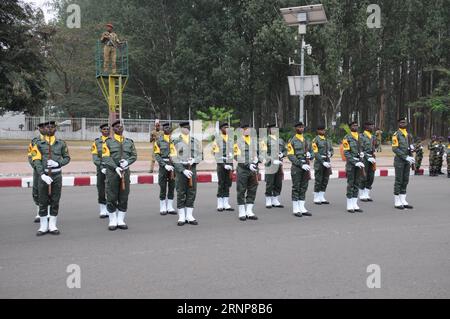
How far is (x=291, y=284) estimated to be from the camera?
205 inches

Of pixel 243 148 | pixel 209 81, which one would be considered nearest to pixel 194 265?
pixel 243 148

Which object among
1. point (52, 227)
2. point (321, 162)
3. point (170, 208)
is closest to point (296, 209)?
point (321, 162)

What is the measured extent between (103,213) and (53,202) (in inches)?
62.7

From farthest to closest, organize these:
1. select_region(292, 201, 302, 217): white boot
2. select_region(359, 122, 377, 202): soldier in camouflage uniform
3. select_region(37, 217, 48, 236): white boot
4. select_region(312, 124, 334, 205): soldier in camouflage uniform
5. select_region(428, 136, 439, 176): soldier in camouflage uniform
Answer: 1. select_region(428, 136, 439, 176): soldier in camouflage uniform
2. select_region(312, 124, 334, 205): soldier in camouflage uniform
3. select_region(359, 122, 377, 202): soldier in camouflage uniform
4. select_region(292, 201, 302, 217): white boot
5. select_region(37, 217, 48, 236): white boot

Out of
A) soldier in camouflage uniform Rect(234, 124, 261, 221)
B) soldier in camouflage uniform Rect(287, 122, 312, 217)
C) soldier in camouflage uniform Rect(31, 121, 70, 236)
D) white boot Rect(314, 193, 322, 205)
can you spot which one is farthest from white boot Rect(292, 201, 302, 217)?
soldier in camouflage uniform Rect(31, 121, 70, 236)

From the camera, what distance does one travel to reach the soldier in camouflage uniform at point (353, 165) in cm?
1020

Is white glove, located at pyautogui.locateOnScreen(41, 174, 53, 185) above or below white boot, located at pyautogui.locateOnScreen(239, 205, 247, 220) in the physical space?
above

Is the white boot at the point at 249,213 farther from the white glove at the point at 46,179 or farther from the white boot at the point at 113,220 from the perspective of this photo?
the white glove at the point at 46,179

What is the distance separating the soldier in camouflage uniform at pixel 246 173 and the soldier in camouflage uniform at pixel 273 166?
76 centimetres

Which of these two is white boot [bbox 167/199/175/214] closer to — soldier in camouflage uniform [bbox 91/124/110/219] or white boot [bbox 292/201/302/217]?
soldier in camouflage uniform [bbox 91/124/110/219]

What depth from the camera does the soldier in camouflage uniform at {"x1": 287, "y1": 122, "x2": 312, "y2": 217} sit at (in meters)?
9.80

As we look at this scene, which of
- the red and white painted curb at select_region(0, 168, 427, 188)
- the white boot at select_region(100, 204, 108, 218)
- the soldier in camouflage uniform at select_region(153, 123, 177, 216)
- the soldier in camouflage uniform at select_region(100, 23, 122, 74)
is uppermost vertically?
the soldier in camouflage uniform at select_region(100, 23, 122, 74)

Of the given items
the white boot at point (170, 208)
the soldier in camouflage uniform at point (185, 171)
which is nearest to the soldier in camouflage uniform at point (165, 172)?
the white boot at point (170, 208)

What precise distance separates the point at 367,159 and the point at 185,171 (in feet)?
15.1
